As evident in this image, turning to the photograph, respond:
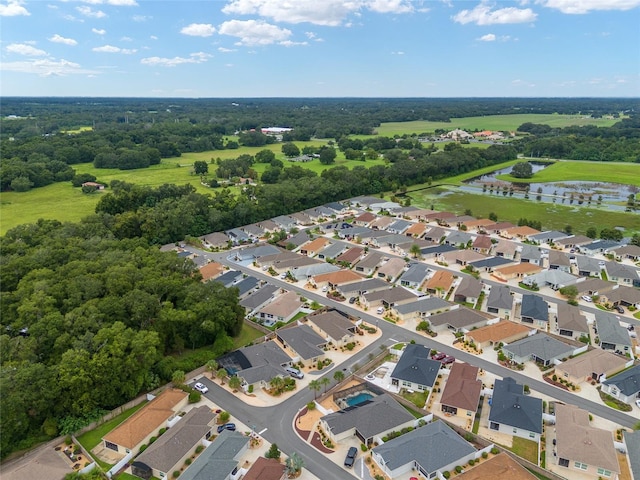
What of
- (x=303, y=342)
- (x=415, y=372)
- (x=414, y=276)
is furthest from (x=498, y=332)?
(x=303, y=342)

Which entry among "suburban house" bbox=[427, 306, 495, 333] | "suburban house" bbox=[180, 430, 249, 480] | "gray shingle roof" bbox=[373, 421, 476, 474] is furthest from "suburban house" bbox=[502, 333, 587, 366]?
"suburban house" bbox=[180, 430, 249, 480]

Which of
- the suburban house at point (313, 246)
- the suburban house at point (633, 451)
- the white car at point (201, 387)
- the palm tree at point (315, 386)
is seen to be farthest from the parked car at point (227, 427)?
the suburban house at point (313, 246)

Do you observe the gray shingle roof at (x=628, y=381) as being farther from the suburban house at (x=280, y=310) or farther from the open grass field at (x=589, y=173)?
the open grass field at (x=589, y=173)

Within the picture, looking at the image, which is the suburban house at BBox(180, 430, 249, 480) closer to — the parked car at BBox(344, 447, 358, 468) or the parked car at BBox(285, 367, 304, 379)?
the parked car at BBox(344, 447, 358, 468)

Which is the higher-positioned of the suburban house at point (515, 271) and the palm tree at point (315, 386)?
the suburban house at point (515, 271)

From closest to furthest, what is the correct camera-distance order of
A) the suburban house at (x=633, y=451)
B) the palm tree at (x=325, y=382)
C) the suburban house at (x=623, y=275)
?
1. the suburban house at (x=633, y=451)
2. the palm tree at (x=325, y=382)
3. the suburban house at (x=623, y=275)

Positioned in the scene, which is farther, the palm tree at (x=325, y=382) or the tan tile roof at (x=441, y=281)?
the tan tile roof at (x=441, y=281)

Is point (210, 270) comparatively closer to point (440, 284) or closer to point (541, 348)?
point (440, 284)

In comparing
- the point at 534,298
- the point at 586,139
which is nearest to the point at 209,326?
the point at 534,298
